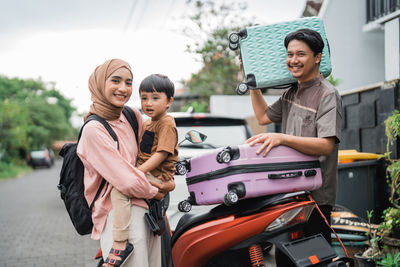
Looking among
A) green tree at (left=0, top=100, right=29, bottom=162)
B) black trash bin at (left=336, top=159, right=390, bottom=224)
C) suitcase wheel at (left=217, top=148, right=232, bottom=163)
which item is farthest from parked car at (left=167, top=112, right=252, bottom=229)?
green tree at (left=0, top=100, right=29, bottom=162)

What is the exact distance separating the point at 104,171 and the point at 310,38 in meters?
1.36

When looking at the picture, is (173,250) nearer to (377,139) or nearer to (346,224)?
(346,224)

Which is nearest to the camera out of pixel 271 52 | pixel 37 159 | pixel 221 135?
pixel 271 52

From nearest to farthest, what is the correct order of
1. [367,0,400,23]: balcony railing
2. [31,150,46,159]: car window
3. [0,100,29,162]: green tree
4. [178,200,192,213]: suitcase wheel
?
[178,200,192,213]: suitcase wheel
[367,0,400,23]: balcony railing
[0,100,29,162]: green tree
[31,150,46,159]: car window

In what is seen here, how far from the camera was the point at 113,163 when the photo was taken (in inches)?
89.9

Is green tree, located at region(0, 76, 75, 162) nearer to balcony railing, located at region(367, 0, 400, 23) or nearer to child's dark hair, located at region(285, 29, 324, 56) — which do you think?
balcony railing, located at region(367, 0, 400, 23)

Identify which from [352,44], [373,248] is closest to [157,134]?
[373,248]

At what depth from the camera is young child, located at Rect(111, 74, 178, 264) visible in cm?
243

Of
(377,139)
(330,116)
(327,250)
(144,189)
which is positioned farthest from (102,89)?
(377,139)

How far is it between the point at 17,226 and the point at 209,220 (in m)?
6.88

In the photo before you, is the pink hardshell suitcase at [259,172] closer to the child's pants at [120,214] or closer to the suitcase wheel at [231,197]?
the suitcase wheel at [231,197]

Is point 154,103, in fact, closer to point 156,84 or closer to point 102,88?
point 156,84

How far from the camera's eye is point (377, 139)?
5492 mm

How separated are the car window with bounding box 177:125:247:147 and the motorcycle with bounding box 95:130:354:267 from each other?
224 cm
